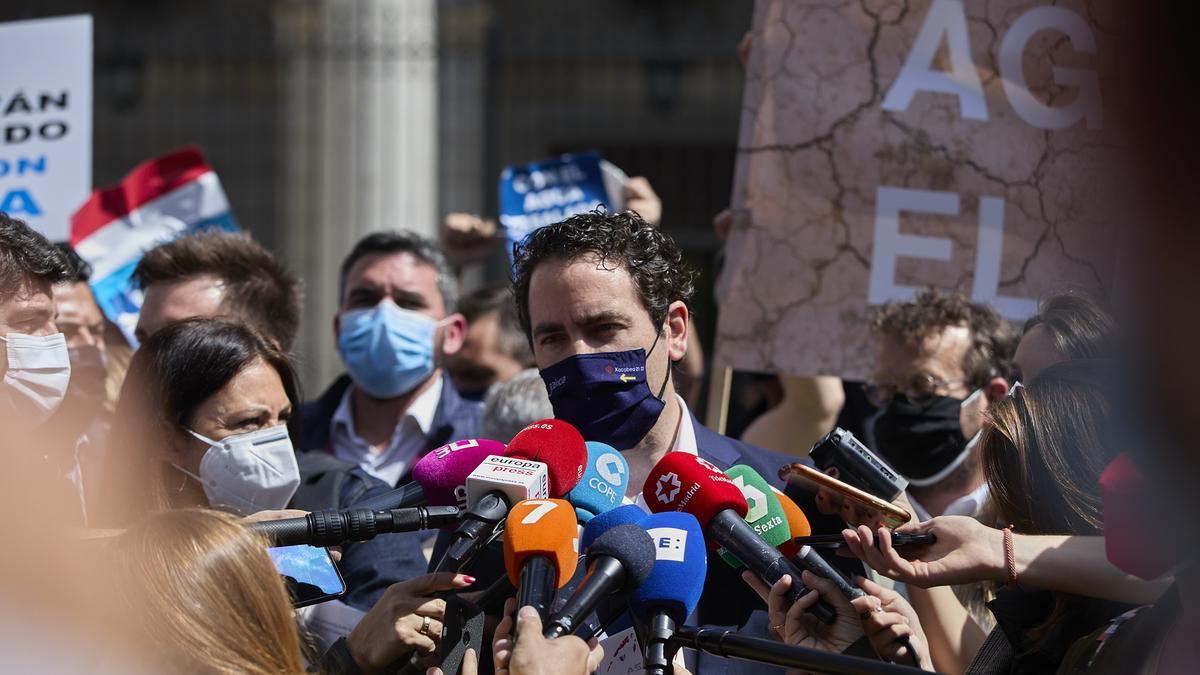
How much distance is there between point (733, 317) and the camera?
13.7ft

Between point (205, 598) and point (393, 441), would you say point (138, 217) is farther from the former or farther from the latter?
→ point (205, 598)

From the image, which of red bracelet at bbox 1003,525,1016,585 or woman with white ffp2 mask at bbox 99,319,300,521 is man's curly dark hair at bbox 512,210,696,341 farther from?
red bracelet at bbox 1003,525,1016,585

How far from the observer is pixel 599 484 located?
8.30ft

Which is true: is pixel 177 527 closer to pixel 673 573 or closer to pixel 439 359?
pixel 673 573

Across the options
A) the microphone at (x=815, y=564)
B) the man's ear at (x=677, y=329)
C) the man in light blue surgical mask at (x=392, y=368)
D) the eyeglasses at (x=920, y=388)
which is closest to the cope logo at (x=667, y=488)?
the microphone at (x=815, y=564)

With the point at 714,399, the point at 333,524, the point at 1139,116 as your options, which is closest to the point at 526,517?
the point at 333,524

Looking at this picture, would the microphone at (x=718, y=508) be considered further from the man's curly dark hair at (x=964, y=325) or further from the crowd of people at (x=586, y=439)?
the man's curly dark hair at (x=964, y=325)

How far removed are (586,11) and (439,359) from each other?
33.4ft

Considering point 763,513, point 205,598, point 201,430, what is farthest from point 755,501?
point 201,430

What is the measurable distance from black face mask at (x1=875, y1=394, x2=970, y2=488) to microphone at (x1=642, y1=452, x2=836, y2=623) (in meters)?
1.59

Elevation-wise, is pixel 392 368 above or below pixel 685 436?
below

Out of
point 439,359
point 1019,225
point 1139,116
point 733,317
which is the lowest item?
point 439,359

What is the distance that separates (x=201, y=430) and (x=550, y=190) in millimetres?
3043

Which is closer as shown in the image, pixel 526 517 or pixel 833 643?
pixel 526 517
